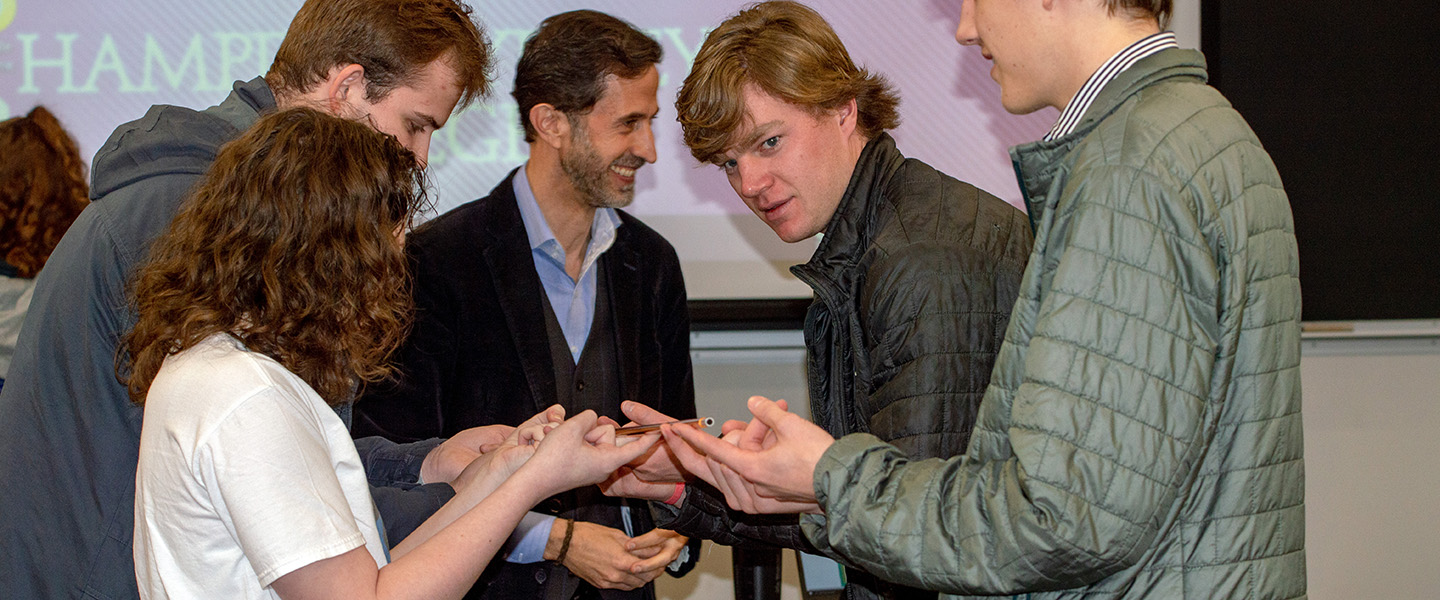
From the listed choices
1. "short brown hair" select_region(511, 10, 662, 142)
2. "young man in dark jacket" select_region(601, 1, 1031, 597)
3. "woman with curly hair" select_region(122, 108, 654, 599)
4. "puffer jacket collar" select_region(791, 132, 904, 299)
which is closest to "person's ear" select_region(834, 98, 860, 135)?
"young man in dark jacket" select_region(601, 1, 1031, 597)

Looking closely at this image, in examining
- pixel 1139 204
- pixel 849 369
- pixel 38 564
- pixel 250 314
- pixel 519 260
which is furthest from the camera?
pixel 519 260

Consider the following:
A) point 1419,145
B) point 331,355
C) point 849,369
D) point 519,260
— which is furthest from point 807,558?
point 1419,145

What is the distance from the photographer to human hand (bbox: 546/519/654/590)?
2561mm

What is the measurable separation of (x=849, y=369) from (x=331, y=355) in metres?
0.79

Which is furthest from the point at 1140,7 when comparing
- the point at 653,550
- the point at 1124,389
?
the point at 653,550

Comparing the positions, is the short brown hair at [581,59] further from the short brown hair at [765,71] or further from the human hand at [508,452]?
the human hand at [508,452]

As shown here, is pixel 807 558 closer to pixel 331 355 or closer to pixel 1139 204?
pixel 331 355

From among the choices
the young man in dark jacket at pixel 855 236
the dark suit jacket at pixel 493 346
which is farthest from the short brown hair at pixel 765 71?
the dark suit jacket at pixel 493 346

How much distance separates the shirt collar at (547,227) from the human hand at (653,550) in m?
0.76

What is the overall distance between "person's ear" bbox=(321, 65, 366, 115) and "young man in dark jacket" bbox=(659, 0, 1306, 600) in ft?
3.58

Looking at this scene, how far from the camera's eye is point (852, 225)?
1.84m

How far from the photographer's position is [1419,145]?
3725 millimetres

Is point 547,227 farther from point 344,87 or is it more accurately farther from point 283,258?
point 283,258

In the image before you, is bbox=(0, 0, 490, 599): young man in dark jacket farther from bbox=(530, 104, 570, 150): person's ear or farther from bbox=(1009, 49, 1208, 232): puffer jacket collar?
bbox=(530, 104, 570, 150): person's ear
